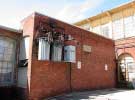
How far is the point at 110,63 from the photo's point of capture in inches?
569

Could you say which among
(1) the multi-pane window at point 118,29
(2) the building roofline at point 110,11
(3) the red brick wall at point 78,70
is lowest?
(3) the red brick wall at point 78,70

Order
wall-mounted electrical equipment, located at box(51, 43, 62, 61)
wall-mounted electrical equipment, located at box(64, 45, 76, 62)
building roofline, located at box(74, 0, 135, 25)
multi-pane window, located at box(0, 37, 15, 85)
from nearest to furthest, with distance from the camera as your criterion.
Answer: multi-pane window, located at box(0, 37, 15, 85) → wall-mounted electrical equipment, located at box(51, 43, 62, 61) → wall-mounted electrical equipment, located at box(64, 45, 76, 62) → building roofline, located at box(74, 0, 135, 25)

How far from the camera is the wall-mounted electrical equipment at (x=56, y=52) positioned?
363 inches

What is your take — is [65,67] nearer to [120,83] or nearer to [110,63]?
[110,63]

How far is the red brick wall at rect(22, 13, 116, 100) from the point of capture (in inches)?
344

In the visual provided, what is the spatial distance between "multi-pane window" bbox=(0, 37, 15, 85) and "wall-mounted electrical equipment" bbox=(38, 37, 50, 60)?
6.28 feet

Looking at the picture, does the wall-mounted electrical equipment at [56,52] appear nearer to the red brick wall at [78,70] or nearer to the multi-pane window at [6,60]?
the red brick wall at [78,70]

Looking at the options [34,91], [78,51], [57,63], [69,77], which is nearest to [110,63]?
[78,51]

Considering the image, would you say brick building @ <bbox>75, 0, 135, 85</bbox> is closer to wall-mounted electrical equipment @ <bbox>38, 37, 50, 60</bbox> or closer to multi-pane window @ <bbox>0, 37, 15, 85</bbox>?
wall-mounted electrical equipment @ <bbox>38, 37, 50, 60</bbox>

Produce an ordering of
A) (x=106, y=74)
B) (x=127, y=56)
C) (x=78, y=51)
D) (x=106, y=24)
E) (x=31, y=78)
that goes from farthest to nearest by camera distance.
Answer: (x=106, y=24)
(x=127, y=56)
(x=106, y=74)
(x=78, y=51)
(x=31, y=78)

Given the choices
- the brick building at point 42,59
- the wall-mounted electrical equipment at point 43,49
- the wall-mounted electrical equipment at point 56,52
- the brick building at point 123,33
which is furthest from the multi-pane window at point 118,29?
the wall-mounted electrical equipment at point 43,49

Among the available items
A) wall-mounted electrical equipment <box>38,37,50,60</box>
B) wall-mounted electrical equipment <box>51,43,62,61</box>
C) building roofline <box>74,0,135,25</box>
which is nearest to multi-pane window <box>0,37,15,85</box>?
wall-mounted electrical equipment <box>38,37,50,60</box>

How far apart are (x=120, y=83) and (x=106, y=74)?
2.16m

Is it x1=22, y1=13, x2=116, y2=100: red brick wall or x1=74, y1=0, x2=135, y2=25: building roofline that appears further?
x1=74, y1=0, x2=135, y2=25: building roofline
